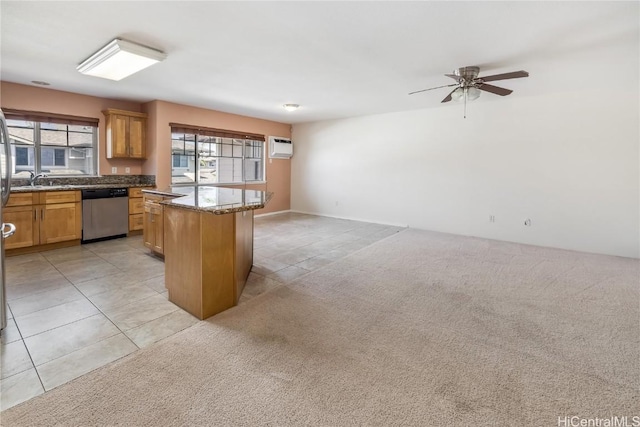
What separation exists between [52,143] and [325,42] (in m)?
4.79

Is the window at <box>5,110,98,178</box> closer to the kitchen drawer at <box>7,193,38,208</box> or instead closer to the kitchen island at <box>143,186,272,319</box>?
the kitchen drawer at <box>7,193,38,208</box>

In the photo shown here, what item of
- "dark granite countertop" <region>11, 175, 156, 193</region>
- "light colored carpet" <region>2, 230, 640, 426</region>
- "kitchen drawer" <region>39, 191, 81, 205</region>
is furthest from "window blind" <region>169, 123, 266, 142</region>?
"light colored carpet" <region>2, 230, 640, 426</region>

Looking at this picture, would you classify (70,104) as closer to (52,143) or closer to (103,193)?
(52,143)

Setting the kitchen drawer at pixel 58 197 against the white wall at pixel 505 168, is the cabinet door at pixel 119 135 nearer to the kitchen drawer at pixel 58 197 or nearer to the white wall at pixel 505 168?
the kitchen drawer at pixel 58 197

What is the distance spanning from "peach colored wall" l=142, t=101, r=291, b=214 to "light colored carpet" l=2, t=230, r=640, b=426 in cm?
384

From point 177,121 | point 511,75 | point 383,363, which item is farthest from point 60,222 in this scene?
point 511,75

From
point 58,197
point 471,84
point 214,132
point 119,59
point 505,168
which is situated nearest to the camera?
point 119,59

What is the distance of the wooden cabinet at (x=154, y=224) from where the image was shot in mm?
3945

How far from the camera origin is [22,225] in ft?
13.8

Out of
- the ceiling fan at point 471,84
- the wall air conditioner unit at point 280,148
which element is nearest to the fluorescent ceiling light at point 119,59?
the ceiling fan at point 471,84

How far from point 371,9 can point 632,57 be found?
3.13 metres

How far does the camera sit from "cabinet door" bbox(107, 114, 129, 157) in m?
5.23

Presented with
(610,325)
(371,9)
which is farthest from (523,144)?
(371,9)

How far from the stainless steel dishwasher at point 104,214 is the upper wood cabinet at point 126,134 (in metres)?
0.71
